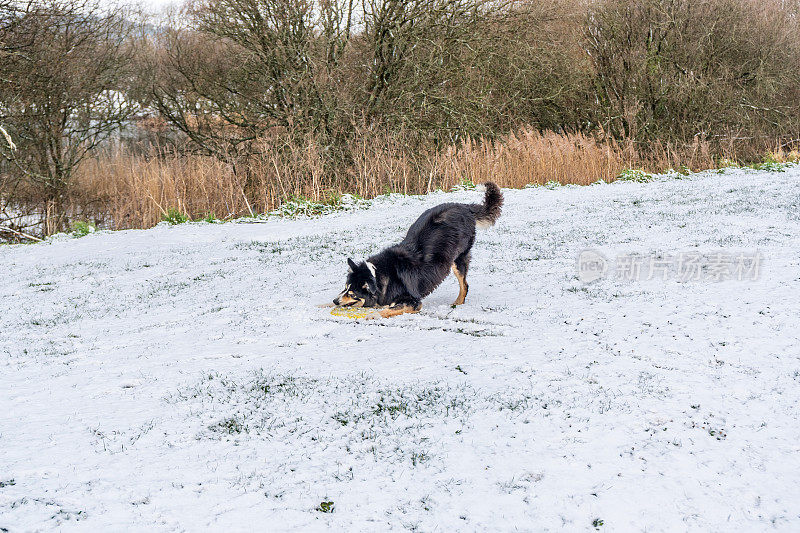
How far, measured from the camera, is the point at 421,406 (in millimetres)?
3098

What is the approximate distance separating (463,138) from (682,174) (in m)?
5.48

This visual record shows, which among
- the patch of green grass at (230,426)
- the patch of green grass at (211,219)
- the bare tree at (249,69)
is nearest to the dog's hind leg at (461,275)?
the patch of green grass at (230,426)

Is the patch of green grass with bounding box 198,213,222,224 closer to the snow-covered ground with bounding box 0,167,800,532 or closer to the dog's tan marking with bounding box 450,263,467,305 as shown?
the snow-covered ground with bounding box 0,167,800,532

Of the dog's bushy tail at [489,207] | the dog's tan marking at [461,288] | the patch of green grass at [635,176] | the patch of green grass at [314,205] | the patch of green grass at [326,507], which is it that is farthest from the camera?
the patch of green grass at [635,176]

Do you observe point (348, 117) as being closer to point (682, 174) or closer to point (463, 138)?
point (463, 138)

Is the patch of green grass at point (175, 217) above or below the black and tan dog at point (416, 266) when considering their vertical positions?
above

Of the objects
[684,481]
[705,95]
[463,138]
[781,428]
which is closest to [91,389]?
[684,481]

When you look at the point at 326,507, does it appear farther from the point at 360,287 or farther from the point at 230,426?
the point at 360,287

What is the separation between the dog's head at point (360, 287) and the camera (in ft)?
15.7

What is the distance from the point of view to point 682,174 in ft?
45.5

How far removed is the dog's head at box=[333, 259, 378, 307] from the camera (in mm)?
4785

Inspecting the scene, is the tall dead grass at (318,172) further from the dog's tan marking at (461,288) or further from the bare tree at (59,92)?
the dog's tan marking at (461,288)

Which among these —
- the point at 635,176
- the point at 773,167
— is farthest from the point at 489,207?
the point at 773,167

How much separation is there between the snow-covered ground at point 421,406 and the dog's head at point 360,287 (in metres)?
0.24
